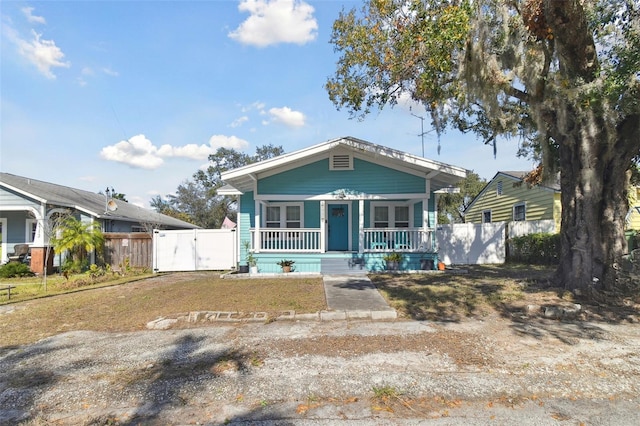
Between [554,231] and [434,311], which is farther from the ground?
[554,231]

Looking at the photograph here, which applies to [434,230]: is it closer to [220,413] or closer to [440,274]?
[440,274]

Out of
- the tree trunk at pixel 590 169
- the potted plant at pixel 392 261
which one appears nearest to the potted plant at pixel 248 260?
the potted plant at pixel 392 261

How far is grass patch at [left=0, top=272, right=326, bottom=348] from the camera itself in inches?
251

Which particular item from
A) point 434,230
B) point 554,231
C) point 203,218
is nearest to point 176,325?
point 434,230

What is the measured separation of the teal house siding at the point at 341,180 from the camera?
486 inches

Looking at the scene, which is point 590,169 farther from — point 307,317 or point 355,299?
point 307,317

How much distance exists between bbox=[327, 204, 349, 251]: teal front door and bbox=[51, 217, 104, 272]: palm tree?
29.2 ft

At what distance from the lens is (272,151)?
149 ft

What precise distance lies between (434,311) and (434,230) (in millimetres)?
5824

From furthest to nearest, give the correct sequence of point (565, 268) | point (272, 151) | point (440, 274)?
point (272, 151) < point (440, 274) < point (565, 268)

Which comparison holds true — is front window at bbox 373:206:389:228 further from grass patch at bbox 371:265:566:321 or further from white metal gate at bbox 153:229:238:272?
white metal gate at bbox 153:229:238:272

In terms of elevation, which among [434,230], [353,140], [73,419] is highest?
[353,140]

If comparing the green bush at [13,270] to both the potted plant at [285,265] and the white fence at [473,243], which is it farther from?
the white fence at [473,243]

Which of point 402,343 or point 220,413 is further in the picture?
point 402,343
